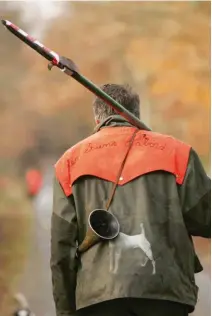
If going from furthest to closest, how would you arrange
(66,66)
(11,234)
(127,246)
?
(11,234) < (66,66) < (127,246)

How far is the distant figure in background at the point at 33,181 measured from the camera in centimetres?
177

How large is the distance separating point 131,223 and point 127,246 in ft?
0.17

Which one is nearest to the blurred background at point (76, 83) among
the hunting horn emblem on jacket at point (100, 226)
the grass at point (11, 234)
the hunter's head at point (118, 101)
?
the grass at point (11, 234)

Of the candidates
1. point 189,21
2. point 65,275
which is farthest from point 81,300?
point 189,21

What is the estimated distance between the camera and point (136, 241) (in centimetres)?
138

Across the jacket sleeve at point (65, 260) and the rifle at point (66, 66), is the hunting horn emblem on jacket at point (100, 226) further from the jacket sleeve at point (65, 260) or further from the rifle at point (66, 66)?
the rifle at point (66, 66)

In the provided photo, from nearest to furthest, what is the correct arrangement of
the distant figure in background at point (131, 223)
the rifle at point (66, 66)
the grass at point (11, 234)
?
the distant figure in background at point (131, 223), the rifle at point (66, 66), the grass at point (11, 234)

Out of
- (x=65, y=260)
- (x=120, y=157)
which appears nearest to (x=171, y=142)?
(x=120, y=157)

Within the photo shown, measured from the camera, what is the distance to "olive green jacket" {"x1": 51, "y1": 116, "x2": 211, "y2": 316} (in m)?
1.36

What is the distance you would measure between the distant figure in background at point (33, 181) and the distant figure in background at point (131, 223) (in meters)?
0.28

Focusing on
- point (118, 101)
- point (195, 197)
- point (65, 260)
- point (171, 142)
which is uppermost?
point (118, 101)

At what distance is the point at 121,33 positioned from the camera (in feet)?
5.99

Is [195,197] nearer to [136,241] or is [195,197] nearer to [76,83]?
[136,241]

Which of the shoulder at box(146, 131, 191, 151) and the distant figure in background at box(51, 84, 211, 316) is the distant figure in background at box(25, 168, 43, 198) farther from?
the shoulder at box(146, 131, 191, 151)
